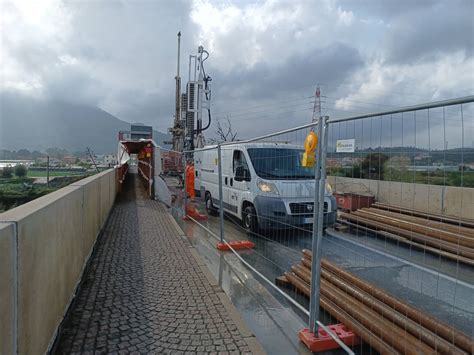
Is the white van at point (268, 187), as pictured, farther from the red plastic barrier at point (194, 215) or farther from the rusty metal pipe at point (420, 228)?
the rusty metal pipe at point (420, 228)

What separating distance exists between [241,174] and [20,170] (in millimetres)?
5644

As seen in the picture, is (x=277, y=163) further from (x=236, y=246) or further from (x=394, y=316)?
(x=394, y=316)

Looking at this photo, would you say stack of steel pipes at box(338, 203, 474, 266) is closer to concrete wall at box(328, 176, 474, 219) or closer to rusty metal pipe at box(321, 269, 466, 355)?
concrete wall at box(328, 176, 474, 219)

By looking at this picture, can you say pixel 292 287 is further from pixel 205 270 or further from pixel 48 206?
pixel 48 206

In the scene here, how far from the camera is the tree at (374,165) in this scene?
10.1ft

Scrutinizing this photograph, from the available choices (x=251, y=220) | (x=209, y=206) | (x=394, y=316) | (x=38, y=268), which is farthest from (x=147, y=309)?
(x=209, y=206)

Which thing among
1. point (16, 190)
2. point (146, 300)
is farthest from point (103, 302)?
point (16, 190)

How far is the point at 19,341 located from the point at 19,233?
70 centimetres

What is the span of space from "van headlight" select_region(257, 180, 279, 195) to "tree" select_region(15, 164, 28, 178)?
595cm

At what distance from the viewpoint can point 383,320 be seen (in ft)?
11.5

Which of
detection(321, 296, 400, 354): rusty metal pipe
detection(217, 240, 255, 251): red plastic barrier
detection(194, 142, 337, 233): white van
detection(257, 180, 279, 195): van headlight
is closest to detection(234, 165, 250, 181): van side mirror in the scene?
detection(194, 142, 337, 233): white van

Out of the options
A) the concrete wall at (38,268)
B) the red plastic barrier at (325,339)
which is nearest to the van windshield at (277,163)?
the red plastic barrier at (325,339)

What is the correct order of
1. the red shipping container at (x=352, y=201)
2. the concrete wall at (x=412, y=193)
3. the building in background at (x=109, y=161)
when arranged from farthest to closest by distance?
the building in background at (x=109, y=161)
the red shipping container at (x=352, y=201)
the concrete wall at (x=412, y=193)

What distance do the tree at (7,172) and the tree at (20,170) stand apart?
0.16 meters
